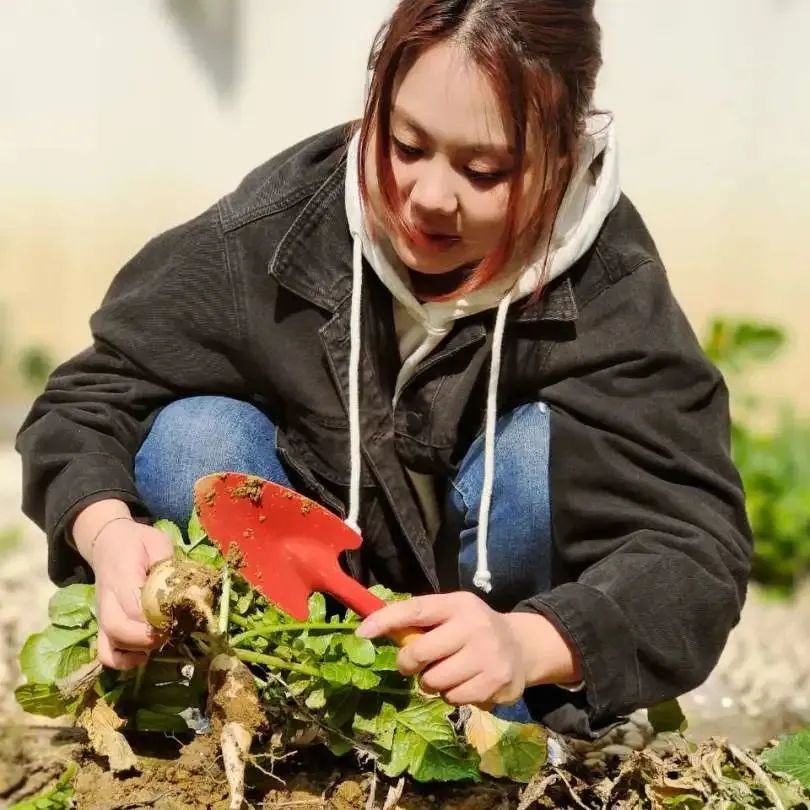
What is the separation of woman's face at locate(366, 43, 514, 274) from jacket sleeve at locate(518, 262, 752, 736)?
→ 19cm

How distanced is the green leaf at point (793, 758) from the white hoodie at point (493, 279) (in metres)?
0.33

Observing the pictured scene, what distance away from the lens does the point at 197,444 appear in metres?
1.35

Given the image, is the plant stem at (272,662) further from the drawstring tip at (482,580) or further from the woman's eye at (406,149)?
the woman's eye at (406,149)

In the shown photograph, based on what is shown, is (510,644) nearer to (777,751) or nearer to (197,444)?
(777,751)

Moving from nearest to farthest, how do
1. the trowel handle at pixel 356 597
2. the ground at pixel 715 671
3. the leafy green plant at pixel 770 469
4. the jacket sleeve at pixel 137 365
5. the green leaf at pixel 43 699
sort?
1. the trowel handle at pixel 356 597
2. the green leaf at pixel 43 699
3. the jacket sleeve at pixel 137 365
4. the ground at pixel 715 671
5. the leafy green plant at pixel 770 469

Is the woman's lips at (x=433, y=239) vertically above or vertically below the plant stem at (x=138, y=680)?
above

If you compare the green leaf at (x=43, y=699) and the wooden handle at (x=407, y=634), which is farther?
the green leaf at (x=43, y=699)

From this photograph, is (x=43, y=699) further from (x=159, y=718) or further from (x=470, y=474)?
(x=470, y=474)

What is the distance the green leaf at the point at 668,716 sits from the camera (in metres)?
1.35

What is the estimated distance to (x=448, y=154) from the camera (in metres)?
1.11

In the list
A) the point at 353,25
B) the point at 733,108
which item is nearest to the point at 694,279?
the point at 733,108

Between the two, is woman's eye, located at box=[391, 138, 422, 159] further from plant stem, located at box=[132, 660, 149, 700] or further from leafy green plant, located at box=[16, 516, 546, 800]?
plant stem, located at box=[132, 660, 149, 700]

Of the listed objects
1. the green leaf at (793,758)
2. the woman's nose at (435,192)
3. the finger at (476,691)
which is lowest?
the green leaf at (793,758)

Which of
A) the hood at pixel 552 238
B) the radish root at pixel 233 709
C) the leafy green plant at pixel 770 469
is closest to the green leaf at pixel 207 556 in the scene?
the radish root at pixel 233 709
